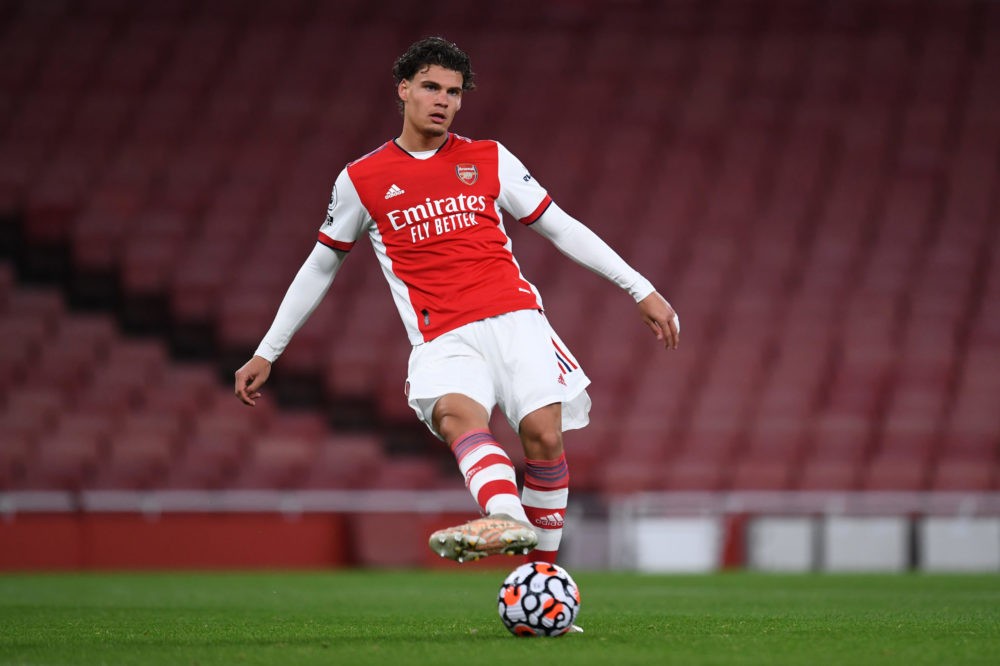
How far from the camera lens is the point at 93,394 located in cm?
1376

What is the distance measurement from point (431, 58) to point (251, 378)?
4.25 ft

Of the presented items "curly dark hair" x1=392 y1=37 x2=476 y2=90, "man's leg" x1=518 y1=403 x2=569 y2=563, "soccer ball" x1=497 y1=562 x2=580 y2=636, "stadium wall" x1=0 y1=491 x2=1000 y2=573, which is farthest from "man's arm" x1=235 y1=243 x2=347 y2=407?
"stadium wall" x1=0 y1=491 x2=1000 y2=573

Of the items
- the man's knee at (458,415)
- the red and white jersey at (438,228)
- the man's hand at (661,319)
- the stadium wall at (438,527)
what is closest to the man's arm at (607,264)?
the man's hand at (661,319)

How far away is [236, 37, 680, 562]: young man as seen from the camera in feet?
16.1

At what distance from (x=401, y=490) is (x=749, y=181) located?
613 cm

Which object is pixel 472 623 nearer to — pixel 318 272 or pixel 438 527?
pixel 318 272

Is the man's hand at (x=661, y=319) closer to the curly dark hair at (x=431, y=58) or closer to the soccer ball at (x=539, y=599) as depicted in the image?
the soccer ball at (x=539, y=599)

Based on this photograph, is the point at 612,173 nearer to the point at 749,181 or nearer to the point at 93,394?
the point at 749,181

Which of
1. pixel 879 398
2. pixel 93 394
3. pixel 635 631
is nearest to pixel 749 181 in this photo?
pixel 879 398

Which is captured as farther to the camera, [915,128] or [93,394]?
[915,128]

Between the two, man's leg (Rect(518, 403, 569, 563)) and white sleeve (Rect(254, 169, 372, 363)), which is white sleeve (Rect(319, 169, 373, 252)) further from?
man's leg (Rect(518, 403, 569, 563))

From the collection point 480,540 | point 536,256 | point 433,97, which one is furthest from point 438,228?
point 536,256

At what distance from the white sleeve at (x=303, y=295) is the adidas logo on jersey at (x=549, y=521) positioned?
1.11 m

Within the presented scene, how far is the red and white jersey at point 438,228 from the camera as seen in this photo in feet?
16.5
